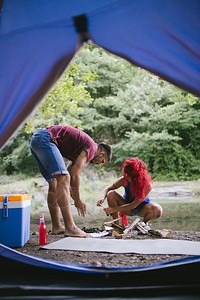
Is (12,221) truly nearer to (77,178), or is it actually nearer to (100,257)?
(77,178)

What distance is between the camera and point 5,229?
205 cm

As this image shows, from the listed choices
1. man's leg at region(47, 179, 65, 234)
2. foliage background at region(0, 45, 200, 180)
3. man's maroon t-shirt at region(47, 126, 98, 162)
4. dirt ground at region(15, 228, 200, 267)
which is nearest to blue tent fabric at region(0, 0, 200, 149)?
dirt ground at region(15, 228, 200, 267)

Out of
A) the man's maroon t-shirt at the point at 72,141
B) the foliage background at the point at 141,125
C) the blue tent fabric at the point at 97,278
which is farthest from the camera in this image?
the foliage background at the point at 141,125

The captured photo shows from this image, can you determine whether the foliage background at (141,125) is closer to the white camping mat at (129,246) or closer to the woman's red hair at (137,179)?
the woman's red hair at (137,179)

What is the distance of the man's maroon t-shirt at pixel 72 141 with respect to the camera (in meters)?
2.43

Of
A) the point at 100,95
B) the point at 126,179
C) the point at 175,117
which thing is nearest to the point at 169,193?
the point at 175,117

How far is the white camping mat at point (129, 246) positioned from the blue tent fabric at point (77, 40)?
0.86m

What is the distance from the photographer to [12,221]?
206cm

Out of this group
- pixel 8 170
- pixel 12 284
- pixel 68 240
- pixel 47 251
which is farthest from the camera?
pixel 8 170

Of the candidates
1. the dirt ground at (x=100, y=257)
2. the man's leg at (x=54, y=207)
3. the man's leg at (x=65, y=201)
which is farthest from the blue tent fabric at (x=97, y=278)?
the man's leg at (x=54, y=207)

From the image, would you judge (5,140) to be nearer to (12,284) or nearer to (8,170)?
(12,284)

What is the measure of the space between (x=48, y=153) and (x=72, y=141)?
231mm

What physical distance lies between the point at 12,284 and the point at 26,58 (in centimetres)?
108

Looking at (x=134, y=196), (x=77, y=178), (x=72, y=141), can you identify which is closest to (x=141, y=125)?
(x=134, y=196)
